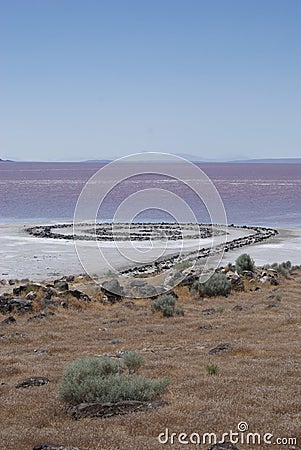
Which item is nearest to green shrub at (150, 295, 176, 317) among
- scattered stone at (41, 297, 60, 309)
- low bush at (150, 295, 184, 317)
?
low bush at (150, 295, 184, 317)

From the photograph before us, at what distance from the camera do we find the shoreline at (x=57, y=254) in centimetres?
2864

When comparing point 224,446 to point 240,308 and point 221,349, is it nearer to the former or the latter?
point 221,349

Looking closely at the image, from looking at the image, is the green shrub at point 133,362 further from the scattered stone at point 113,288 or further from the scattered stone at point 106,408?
the scattered stone at point 113,288

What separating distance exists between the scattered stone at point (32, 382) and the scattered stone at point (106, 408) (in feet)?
6.17

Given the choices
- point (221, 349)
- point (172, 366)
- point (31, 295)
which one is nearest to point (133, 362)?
point (172, 366)

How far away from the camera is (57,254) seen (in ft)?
112

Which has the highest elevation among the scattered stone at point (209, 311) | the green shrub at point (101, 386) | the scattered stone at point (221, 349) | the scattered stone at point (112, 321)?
the green shrub at point (101, 386)

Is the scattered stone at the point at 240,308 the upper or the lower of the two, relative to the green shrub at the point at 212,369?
lower

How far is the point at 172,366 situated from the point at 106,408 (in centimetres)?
292

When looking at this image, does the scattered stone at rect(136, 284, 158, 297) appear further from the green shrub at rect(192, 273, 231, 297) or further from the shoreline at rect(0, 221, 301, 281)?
the shoreline at rect(0, 221, 301, 281)

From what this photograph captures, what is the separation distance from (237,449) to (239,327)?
8.91 meters

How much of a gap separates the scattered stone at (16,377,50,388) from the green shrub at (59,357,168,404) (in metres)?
1.30

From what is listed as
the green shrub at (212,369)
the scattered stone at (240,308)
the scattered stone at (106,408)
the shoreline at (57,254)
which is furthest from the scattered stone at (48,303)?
the scattered stone at (106,408)

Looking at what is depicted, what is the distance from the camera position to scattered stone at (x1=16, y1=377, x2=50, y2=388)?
9.37 m
